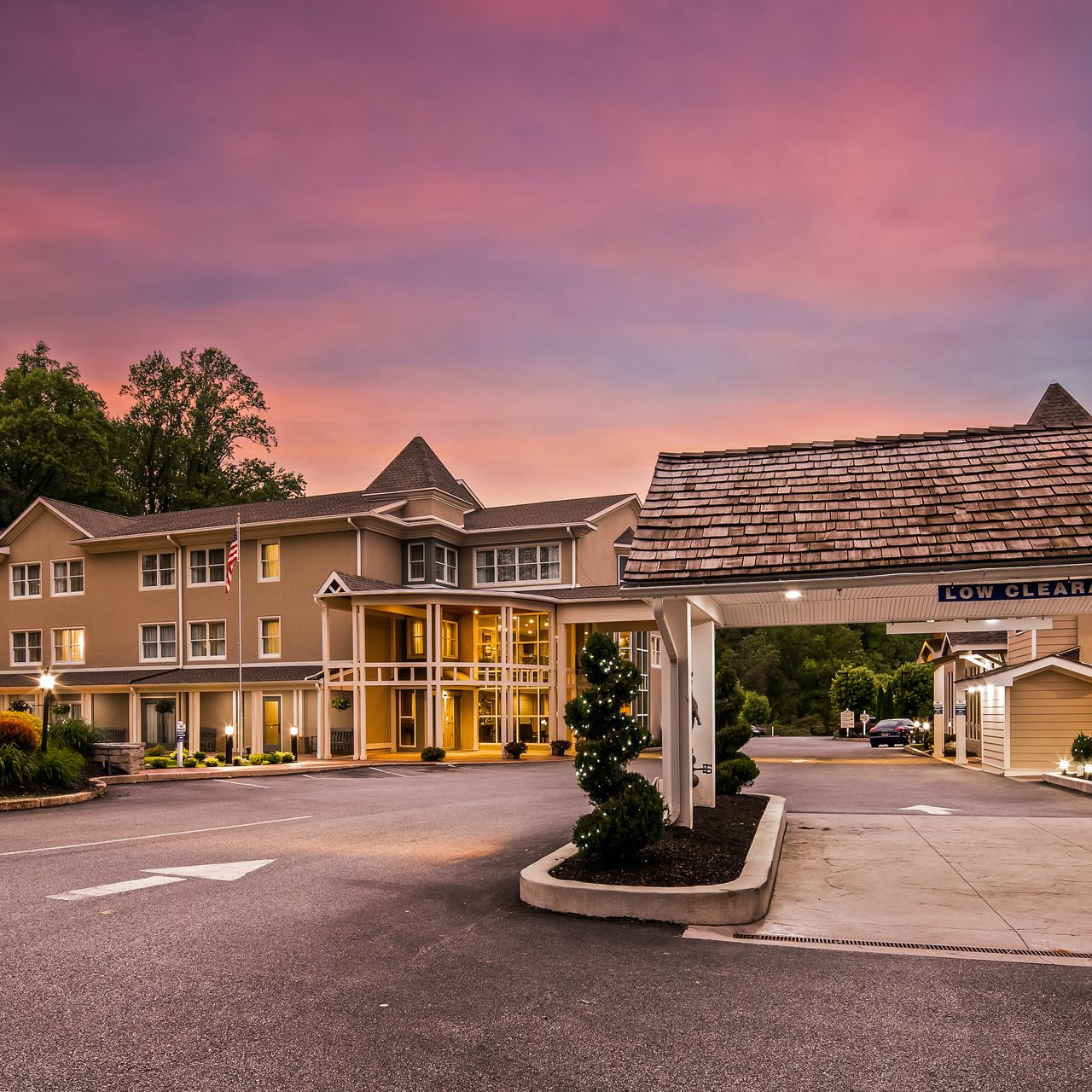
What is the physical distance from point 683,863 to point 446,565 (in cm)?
2922

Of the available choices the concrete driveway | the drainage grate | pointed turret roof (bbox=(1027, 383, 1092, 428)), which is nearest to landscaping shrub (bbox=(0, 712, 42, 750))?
the concrete driveway

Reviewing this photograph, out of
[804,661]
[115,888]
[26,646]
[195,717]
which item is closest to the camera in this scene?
[115,888]

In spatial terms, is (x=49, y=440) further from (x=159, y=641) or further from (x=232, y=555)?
(x=232, y=555)

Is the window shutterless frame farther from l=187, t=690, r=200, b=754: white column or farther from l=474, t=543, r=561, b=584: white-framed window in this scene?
l=474, t=543, r=561, b=584: white-framed window

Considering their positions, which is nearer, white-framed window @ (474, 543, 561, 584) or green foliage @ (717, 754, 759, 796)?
green foliage @ (717, 754, 759, 796)

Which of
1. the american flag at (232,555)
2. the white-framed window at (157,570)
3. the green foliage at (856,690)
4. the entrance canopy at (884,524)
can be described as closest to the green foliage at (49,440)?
the white-framed window at (157,570)

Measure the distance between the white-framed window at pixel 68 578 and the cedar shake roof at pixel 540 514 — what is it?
1781 centimetres

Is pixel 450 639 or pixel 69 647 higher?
pixel 450 639

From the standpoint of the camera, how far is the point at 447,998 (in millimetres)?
5762

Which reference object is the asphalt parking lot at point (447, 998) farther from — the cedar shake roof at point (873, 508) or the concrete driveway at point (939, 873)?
the cedar shake roof at point (873, 508)

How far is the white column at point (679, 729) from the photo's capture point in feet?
34.0

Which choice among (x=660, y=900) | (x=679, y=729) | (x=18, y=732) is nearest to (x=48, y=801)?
(x=18, y=732)

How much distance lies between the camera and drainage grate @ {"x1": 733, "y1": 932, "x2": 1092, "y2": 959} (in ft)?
22.7

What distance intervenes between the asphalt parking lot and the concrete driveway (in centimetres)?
78
